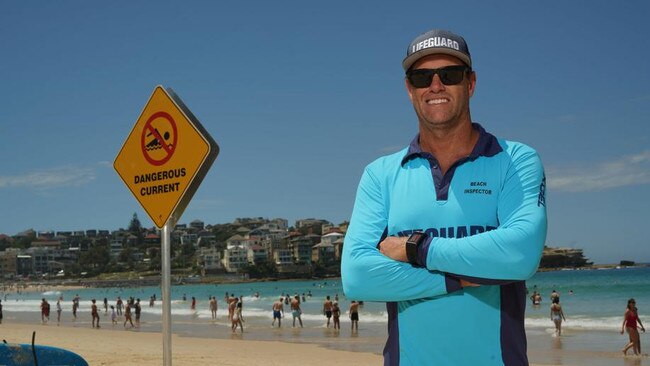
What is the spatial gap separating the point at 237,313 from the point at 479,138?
28541 millimetres

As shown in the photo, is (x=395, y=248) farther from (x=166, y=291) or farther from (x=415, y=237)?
(x=166, y=291)

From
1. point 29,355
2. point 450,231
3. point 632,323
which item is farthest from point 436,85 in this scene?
point 632,323

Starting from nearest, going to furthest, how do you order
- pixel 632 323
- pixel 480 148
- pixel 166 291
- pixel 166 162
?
pixel 480 148 < pixel 166 291 < pixel 166 162 < pixel 632 323

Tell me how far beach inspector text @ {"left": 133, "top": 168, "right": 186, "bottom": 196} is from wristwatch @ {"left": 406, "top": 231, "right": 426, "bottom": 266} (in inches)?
69.3

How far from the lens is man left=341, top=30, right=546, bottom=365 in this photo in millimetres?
2023

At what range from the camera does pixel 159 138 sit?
3.68m

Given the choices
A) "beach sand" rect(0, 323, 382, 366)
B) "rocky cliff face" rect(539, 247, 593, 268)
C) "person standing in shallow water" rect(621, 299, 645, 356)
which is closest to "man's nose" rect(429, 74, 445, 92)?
"beach sand" rect(0, 323, 382, 366)

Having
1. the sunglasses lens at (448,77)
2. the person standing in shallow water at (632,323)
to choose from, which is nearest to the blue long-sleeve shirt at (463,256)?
the sunglasses lens at (448,77)

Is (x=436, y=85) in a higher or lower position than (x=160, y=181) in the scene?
higher

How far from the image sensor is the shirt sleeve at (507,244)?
2027 millimetres

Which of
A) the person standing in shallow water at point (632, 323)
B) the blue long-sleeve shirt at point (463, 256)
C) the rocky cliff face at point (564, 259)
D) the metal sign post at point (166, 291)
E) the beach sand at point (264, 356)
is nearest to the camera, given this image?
the blue long-sleeve shirt at point (463, 256)

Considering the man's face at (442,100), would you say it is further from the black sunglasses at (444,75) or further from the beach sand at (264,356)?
the beach sand at (264,356)

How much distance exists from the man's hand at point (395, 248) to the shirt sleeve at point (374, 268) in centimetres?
2

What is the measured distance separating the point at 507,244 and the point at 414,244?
0.25 meters
